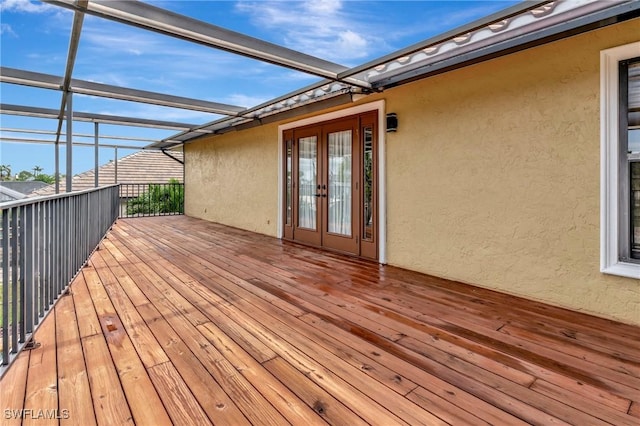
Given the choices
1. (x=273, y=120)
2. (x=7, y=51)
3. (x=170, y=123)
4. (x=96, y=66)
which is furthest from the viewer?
(x=170, y=123)

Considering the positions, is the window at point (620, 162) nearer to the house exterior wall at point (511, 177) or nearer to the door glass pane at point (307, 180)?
the house exterior wall at point (511, 177)

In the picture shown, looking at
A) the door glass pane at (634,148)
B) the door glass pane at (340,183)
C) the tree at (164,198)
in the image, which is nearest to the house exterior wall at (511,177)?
the door glass pane at (634,148)

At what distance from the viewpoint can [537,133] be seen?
284cm

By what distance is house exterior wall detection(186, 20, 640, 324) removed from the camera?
101 inches

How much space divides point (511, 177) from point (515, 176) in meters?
0.04

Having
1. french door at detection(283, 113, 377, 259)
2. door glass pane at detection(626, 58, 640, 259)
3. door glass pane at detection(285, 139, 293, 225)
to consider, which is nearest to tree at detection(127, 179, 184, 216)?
door glass pane at detection(285, 139, 293, 225)

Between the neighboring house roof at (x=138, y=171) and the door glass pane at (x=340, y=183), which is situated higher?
the neighboring house roof at (x=138, y=171)

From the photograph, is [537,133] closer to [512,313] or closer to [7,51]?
[512,313]

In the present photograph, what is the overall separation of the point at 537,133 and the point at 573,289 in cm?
138

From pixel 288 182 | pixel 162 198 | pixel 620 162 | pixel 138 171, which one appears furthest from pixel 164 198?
pixel 620 162

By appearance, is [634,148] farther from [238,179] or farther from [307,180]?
[238,179]

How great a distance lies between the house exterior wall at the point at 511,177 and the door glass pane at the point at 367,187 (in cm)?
32

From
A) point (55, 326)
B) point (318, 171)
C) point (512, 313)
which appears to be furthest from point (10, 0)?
point (512, 313)

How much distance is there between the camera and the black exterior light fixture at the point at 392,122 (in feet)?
13.1
